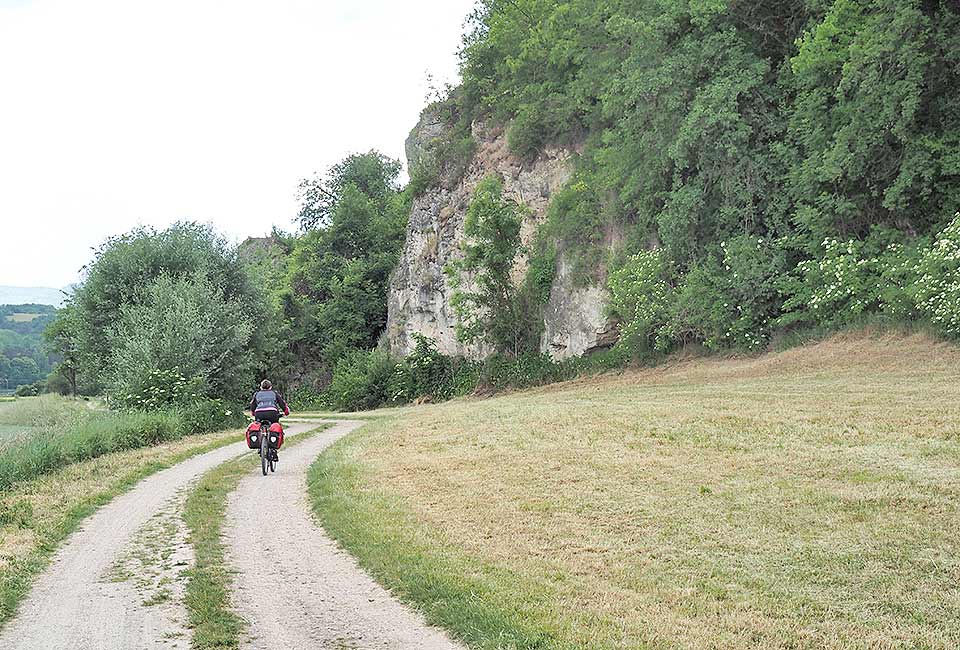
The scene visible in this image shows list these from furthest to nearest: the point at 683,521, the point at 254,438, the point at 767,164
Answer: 1. the point at 767,164
2. the point at 254,438
3. the point at 683,521

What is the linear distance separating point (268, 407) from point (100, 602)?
29.3ft

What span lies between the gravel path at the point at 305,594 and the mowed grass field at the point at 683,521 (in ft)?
0.78

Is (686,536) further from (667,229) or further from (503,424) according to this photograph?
(667,229)

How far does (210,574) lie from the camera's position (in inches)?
308

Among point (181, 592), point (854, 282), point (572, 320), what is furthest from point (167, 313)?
point (181, 592)

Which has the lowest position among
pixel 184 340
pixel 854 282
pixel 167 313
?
pixel 854 282

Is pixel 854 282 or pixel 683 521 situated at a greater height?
pixel 854 282

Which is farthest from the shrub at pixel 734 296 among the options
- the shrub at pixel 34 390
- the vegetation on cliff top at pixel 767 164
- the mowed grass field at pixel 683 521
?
the shrub at pixel 34 390

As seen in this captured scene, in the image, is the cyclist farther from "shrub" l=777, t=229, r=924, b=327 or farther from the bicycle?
"shrub" l=777, t=229, r=924, b=327

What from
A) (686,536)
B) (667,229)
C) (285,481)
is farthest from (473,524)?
(667,229)

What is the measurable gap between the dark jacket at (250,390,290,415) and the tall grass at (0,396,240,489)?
3991mm

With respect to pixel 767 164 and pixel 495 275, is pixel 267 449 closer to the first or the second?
pixel 767 164

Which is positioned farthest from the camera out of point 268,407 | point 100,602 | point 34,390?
point 34,390

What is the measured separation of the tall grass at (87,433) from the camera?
1565 cm
